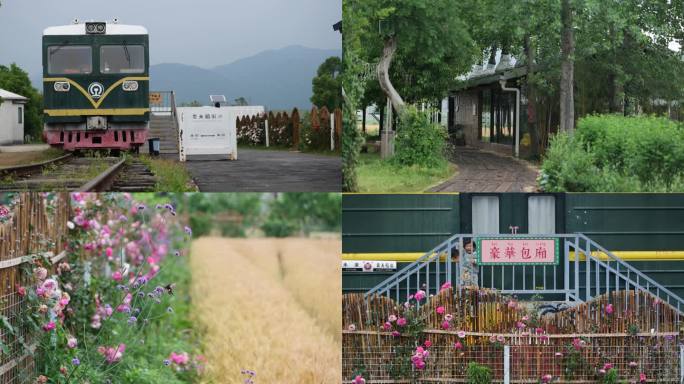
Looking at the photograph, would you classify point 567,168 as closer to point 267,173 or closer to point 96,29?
point 267,173

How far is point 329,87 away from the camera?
5.57m

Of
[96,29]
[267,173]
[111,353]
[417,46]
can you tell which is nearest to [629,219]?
[417,46]

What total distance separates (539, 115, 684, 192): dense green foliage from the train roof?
8.88 ft

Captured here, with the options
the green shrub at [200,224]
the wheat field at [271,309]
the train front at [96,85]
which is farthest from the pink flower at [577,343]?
the green shrub at [200,224]

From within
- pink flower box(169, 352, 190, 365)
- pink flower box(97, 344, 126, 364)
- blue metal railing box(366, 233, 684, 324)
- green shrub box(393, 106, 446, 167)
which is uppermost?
green shrub box(393, 106, 446, 167)

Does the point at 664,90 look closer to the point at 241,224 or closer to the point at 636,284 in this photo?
the point at 636,284

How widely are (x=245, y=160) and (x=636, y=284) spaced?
297 cm

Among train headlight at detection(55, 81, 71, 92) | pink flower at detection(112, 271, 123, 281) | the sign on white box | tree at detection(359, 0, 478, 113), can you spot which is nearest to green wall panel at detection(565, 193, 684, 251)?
tree at detection(359, 0, 478, 113)

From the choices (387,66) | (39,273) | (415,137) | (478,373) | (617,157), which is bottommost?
(478,373)

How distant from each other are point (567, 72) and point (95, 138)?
3038 mm

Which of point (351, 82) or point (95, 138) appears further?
point (351, 82)

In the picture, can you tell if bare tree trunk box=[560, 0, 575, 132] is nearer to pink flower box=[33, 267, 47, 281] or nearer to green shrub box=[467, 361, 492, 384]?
green shrub box=[467, 361, 492, 384]

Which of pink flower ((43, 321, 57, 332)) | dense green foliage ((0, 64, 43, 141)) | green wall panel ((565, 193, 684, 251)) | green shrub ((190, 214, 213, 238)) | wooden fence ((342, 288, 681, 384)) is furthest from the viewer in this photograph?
green shrub ((190, 214, 213, 238))

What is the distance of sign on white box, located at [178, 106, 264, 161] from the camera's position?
5.51 metres
